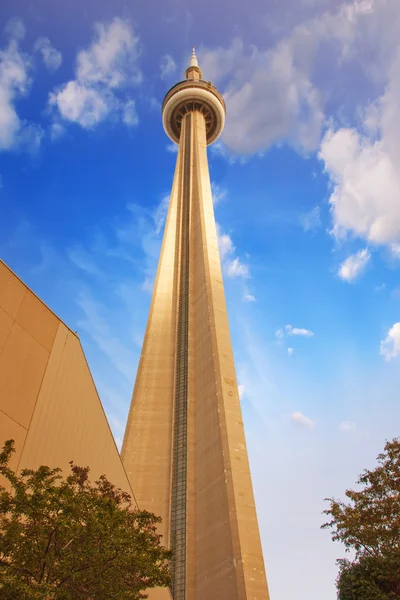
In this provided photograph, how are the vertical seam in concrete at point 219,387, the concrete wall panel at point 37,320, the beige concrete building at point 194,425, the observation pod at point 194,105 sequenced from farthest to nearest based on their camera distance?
the observation pod at point 194,105, the beige concrete building at point 194,425, the vertical seam in concrete at point 219,387, the concrete wall panel at point 37,320

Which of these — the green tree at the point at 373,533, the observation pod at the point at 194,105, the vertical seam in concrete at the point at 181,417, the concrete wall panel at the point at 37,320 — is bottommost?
the green tree at the point at 373,533

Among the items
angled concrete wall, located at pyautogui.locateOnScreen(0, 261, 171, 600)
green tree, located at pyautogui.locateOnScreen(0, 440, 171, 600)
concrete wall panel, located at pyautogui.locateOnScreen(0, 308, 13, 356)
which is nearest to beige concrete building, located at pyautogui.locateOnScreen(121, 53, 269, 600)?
angled concrete wall, located at pyautogui.locateOnScreen(0, 261, 171, 600)

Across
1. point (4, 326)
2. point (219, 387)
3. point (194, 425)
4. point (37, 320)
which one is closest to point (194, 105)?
point (219, 387)

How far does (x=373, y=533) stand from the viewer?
12.5m

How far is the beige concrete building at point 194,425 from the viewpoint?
52.2 ft

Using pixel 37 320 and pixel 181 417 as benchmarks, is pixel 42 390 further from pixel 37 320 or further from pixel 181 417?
pixel 181 417

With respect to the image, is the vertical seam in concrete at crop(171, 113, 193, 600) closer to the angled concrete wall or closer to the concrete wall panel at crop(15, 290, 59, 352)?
the angled concrete wall

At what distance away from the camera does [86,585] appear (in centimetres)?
683

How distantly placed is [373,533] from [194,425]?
10.7 m

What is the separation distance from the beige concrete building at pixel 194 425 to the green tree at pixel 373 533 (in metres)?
2.86

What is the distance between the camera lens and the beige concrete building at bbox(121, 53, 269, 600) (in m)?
15.9

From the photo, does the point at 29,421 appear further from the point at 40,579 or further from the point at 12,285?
the point at 40,579

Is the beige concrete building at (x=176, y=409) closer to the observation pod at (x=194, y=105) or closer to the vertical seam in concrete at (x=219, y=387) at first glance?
the vertical seam in concrete at (x=219, y=387)

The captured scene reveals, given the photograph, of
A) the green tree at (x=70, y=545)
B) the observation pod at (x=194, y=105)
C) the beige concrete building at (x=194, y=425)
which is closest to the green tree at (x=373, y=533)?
the beige concrete building at (x=194, y=425)
